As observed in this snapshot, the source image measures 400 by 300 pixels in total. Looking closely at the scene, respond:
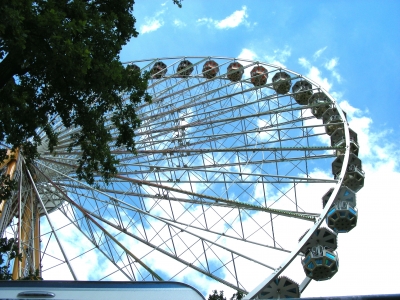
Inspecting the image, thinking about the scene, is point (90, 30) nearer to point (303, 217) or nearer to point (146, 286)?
point (146, 286)

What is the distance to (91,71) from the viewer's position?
11.9 meters

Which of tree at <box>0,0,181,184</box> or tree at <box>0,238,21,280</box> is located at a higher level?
tree at <box>0,0,181,184</box>

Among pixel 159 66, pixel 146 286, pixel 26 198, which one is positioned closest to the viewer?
pixel 146 286

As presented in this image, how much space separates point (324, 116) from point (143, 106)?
8.65 m

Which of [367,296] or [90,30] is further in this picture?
[90,30]

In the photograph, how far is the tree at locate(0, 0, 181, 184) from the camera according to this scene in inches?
424

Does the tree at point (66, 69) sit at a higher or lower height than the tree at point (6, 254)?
higher

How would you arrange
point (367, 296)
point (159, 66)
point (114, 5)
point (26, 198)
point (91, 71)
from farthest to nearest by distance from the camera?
1. point (159, 66)
2. point (26, 198)
3. point (114, 5)
4. point (91, 71)
5. point (367, 296)

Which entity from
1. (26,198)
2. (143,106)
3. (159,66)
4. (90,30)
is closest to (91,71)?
(90,30)

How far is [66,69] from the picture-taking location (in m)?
11.1

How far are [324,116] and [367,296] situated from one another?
61.4 feet

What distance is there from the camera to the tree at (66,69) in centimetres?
1076

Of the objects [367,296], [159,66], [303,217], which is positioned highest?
[159,66]

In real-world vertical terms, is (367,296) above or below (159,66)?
below
